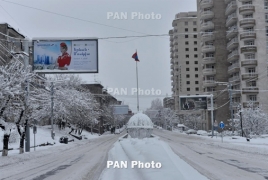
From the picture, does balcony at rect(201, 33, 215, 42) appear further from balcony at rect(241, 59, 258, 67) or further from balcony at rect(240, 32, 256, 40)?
balcony at rect(241, 59, 258, 67)

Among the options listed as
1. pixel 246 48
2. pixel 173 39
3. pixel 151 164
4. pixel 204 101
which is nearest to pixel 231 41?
pixel 246 48

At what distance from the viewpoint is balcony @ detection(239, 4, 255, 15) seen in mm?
69062

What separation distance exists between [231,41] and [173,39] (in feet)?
Answer: 172

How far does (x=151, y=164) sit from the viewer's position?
1567 cm

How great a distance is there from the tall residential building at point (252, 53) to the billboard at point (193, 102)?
11.4m

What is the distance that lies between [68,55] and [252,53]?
55.3 m

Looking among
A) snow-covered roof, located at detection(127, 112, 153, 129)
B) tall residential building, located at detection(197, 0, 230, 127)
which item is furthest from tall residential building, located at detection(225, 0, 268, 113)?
snow-covered roof, located at detection(127, 112, 153, 129)

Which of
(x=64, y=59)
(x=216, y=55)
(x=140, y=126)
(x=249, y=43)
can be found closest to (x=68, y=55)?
(x=64, y=59)

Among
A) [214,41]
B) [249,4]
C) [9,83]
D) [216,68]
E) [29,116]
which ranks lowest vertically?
[29,116]

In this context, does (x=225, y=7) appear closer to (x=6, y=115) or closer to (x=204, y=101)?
(x=204, y=101)

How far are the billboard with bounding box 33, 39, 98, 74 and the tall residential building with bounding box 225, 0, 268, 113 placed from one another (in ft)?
171

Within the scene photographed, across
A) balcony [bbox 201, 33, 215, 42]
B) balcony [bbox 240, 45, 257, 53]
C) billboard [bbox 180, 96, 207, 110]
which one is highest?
balcony [bbox 201, 33, 215, 42]

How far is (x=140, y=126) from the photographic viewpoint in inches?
1373

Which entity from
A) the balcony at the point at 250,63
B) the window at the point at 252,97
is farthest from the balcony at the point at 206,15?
the window at the point at 252,97
